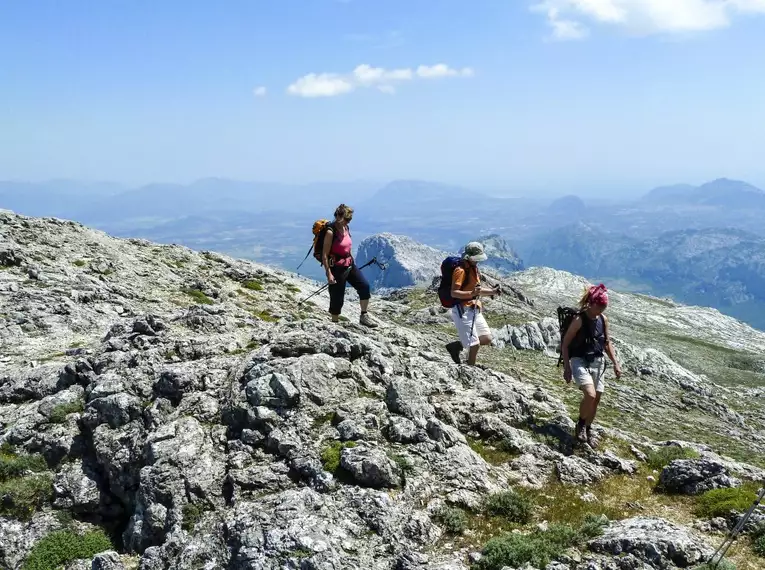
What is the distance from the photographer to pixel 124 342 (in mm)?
18703

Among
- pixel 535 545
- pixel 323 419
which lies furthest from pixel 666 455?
pixel 323 419

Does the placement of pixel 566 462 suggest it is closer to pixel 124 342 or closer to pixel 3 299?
pixel 124 342

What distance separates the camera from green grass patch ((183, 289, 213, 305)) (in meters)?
34.8

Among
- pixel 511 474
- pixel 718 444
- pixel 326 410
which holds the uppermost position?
pixel 326 410

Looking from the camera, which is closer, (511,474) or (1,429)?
(511,474)

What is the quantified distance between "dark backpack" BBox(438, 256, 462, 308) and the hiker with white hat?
62 millimetres

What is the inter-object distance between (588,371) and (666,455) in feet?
10.5

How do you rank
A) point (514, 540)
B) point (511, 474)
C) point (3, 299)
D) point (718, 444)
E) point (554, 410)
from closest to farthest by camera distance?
point (514, 540) < point (511, 474) < point (554, 410) < point (718, 444) < point (3, 299)

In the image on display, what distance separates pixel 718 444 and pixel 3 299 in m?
35.2

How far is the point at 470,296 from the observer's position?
699 inches

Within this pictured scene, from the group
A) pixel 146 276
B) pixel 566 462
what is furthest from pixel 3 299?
pixel 566 462

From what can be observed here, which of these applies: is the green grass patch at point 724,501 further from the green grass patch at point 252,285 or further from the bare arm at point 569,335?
the green grass patch at point 252,285

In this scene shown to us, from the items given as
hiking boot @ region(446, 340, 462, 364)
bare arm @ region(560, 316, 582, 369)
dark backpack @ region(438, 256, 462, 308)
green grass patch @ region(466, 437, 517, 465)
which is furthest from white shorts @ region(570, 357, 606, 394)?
hiking boot @ region(446, 340, 462, 364)

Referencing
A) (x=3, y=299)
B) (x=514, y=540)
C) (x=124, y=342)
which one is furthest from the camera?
(x=3, y=299)
